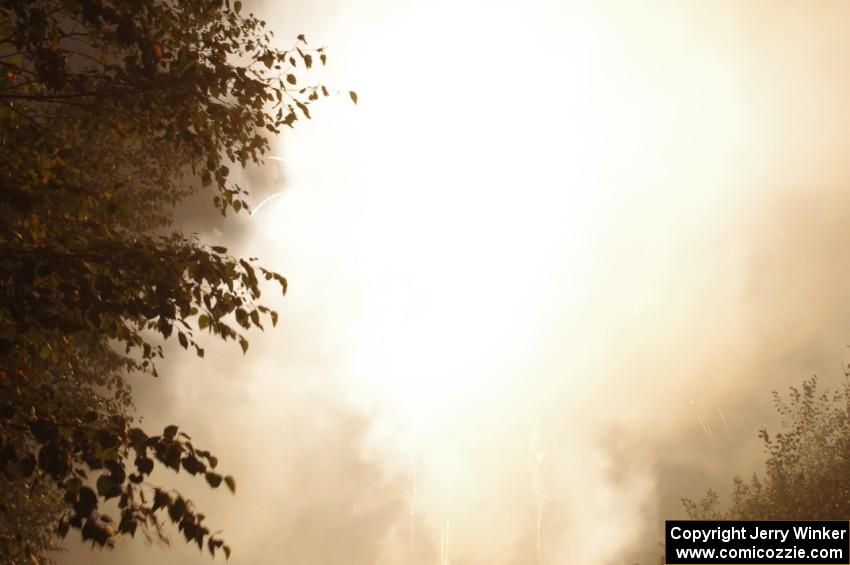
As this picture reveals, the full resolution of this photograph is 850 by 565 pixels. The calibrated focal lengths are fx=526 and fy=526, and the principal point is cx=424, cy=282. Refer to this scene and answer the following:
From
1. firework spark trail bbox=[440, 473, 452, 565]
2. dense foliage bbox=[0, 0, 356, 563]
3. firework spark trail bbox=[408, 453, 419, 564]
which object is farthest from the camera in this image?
firework spark trail bbox=[440, 473, 452, 565]

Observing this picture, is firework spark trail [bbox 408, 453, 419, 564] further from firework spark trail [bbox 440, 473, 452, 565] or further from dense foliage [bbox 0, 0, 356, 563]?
dense foliage [bbox 0, 0, 356, 563]

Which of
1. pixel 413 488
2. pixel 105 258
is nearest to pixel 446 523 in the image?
pixel 413 488

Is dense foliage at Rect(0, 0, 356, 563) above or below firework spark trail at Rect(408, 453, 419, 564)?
below

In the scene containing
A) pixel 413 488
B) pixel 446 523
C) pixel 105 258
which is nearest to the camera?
pixel 105 258

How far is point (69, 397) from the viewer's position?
10.4 meters

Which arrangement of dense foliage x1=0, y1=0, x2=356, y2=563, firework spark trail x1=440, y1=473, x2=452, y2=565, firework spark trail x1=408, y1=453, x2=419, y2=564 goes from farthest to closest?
firework spark trail x1=440, y1=473, x2=452, y2=565 → firework spark trail x1=408, y1=453, x2=419, y2=564 → dense foliage x1=0, y1=0, x2=356, y2=563

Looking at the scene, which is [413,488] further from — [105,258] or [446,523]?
[105,258]

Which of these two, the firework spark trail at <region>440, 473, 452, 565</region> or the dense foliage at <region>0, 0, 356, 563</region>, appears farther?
the firework spark trail at <region>440, 473, 452, 565</region>

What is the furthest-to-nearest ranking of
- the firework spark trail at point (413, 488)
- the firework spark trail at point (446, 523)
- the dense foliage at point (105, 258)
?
1. the firework spark trail at point (446, 523)
2. the firework spark trail at point (413, 488)
3. the dense foliage at point (105, 258)

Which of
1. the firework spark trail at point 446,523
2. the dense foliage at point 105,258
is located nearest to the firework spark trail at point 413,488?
the firework spark trail at point 446,523

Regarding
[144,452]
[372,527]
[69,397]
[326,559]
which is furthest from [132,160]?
[372,527]

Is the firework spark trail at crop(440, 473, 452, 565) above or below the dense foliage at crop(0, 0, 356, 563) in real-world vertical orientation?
above

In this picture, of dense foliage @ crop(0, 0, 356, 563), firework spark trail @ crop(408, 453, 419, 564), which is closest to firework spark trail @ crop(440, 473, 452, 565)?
firework spark trail @ crop(408, 453, 419, 564)

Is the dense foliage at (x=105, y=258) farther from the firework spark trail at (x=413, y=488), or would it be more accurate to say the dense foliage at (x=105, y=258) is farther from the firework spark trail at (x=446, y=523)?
the firework spark trail at (x=446, y=523)
